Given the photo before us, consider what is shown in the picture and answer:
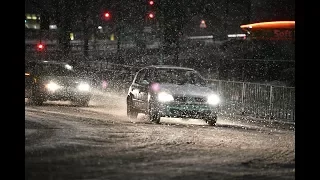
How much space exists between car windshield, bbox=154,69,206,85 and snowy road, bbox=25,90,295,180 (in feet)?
3.89

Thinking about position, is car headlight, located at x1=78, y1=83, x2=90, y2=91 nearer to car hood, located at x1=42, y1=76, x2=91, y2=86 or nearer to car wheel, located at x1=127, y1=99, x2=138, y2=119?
car hood, located at x1=42, y1=76, x2=91, y2=86

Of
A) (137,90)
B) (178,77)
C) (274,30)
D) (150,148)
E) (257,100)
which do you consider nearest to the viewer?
(150,148)

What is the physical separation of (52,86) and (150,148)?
10.1m

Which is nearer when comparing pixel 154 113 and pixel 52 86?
pixel 154 113

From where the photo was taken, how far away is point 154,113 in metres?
17.2

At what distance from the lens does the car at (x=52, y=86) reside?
71.7 feet

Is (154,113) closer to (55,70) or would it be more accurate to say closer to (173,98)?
(173,98)

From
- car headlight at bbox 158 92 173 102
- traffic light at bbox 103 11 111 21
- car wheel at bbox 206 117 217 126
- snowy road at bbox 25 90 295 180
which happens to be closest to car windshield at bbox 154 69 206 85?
car headlight at bbox 158 92 173 102

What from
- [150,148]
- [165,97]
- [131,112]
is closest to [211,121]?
[165,97]

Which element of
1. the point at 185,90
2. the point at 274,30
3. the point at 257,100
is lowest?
the point at 257,100

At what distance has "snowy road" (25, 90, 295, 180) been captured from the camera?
9703 mm

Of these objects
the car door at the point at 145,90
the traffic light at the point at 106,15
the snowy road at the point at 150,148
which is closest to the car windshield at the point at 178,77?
the car door at the point at 145,90
